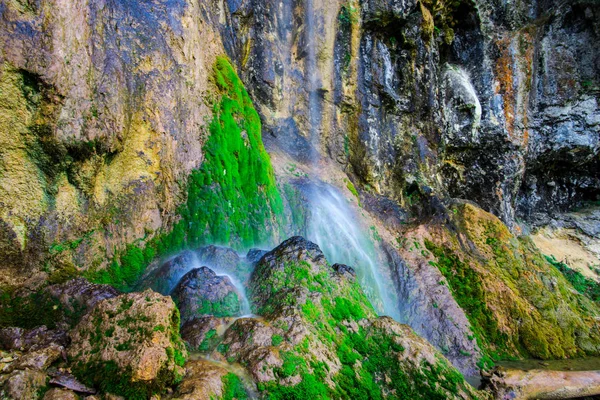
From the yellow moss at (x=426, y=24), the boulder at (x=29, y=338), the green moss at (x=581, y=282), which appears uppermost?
the yellow moss at (x=426, y=24)

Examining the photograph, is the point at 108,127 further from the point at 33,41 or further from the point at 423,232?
the point at 423,232

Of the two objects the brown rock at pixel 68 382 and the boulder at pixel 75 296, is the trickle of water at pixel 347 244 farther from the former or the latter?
the brown rock at pixel 68 382

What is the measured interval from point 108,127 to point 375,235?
28.9 feet

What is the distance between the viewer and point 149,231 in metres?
7.79

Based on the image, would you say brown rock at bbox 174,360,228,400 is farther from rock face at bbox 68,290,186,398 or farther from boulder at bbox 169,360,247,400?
rock face at bbox 68,290,186,398

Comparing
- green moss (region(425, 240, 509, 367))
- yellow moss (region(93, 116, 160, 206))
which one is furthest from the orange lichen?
yellow moss (region(93, 116, 160, 206))

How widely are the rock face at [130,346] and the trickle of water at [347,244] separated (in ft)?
22.3

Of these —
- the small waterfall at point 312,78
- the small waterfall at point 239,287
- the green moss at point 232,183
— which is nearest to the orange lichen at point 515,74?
the small waterfall at point 312,78

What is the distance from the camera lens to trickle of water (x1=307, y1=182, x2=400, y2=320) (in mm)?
11094

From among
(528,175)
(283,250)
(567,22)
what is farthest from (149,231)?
(567,22)

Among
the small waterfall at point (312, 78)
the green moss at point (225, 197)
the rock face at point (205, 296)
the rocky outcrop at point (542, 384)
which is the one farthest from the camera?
the small waterfall at point (312, 78)

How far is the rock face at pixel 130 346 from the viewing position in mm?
4043

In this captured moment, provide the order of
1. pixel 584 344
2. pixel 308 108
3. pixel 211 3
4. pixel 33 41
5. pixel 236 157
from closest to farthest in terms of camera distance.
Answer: pixel 33 41 < pixel 236 157 < pixel 584 344 < pixel 211 3 < pixel 308 108

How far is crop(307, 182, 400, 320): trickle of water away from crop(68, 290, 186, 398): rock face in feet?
22.3
